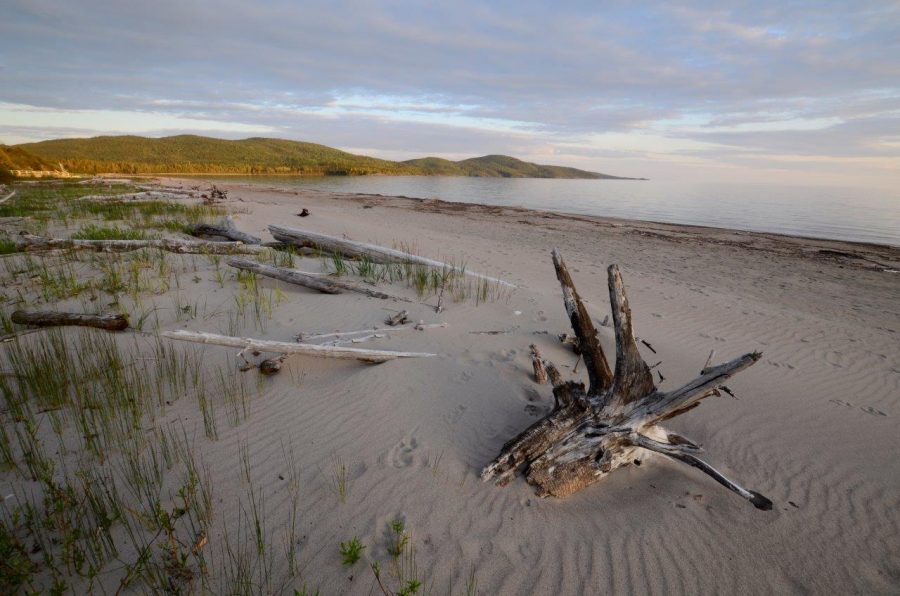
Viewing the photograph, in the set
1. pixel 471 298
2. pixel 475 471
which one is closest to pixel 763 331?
pixel 471 298

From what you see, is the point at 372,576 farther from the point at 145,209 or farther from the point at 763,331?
the point at 145,209

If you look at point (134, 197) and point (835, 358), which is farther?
point (134, 197)

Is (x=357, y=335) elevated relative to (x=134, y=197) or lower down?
lower down

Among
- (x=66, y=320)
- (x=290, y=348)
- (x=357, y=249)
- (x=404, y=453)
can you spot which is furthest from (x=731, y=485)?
(x=357, y=249)

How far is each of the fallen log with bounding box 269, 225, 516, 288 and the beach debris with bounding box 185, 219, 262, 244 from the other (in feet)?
1.86

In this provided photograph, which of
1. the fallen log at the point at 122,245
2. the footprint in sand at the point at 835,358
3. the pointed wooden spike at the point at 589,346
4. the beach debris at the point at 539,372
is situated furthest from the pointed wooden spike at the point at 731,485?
the fallen log at the point at 122,245

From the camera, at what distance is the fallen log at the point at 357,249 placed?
25.3 feet

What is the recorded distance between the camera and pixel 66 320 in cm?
443

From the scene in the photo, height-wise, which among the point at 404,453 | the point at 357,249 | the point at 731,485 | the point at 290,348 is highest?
the point at 357,249

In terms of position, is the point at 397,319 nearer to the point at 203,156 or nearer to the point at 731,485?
the point at 731,485

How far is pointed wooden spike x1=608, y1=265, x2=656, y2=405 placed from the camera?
2766 millimetres

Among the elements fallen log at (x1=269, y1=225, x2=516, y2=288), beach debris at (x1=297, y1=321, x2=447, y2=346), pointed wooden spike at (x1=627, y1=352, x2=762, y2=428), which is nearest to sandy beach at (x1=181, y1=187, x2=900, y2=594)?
beach debris at (x1=297, y1=321, x2=447, y2=346)

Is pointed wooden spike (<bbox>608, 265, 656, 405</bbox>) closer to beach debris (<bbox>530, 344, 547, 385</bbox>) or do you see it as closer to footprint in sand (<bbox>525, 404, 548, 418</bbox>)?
footprint in sand (<bbox>525, 404, 548, 418</bbox>)

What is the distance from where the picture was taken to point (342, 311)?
18.2 ft
